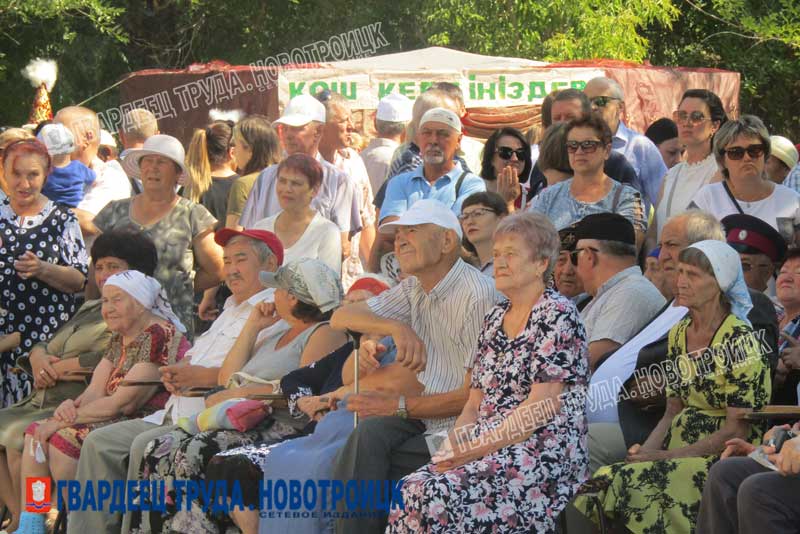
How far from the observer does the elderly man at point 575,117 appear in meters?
7.56

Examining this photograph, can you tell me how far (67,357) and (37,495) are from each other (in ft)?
3.01

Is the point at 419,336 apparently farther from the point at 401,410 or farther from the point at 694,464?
the point at 694,464

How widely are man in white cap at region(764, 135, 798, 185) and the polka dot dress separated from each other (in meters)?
4.21

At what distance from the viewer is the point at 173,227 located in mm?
8391

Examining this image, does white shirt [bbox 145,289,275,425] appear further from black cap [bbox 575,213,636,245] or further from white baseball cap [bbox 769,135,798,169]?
white baseball cap [bbox 769,135,798,169]

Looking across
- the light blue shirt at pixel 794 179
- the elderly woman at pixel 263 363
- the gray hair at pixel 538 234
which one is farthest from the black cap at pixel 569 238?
the light blue shirt at pixel 794 179

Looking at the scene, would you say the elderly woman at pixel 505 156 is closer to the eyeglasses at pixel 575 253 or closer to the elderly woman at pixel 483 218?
the elderly woman at pixel 483 218

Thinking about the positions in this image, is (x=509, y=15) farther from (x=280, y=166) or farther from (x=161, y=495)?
(x=161, y=495)

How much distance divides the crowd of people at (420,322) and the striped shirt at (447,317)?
1 centimetres

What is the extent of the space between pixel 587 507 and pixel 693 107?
11.1ft

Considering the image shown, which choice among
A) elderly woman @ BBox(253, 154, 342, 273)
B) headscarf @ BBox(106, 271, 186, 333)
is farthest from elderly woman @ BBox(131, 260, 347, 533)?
elderly woman @ BBox(253, 154, 342, 273)

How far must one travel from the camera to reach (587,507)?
199 inches

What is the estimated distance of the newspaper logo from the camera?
741 cm

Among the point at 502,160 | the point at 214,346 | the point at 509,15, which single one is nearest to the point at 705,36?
the point at 509,15
